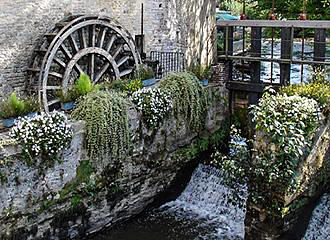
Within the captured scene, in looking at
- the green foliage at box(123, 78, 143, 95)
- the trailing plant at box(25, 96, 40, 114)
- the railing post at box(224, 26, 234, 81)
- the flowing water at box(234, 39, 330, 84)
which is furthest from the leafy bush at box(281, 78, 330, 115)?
the trailing plant at box(25, 96, 40, 114)

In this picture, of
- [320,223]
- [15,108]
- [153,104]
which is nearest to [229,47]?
[153,104]

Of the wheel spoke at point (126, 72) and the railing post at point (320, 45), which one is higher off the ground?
the railing post at point (320, 45)

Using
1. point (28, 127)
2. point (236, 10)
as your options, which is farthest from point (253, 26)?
point (236, 10)

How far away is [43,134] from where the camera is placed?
715cm

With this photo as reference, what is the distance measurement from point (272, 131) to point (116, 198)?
295 centimetres

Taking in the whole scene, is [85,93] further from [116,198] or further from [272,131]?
[272,131]

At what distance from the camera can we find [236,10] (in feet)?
67.3

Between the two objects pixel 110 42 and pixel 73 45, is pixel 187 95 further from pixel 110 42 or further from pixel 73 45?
pixel 73 45

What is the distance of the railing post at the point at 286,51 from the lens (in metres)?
10.0

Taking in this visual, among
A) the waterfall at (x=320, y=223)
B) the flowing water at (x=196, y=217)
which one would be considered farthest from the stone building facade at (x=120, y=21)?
the waterfall at (x=320, y=223)

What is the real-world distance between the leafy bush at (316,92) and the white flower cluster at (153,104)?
200 centimetres

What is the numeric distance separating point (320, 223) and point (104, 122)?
143 inches

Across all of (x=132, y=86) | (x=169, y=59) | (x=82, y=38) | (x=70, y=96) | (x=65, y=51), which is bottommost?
(x=70, y=96)

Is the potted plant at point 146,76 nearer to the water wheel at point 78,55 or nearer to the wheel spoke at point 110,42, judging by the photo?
the water wheel at point 78,55
